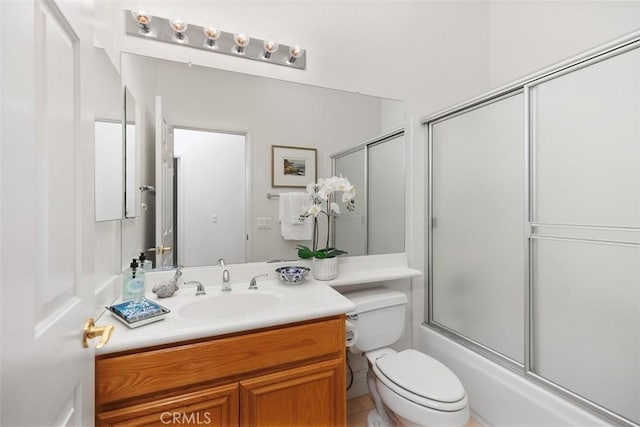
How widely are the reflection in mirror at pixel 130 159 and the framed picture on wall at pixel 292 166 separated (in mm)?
647

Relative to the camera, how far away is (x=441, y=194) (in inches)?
77.3

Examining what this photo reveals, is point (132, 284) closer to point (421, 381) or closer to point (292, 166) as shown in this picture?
point (292, 166)

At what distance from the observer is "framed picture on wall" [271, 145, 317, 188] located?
1.65 meters

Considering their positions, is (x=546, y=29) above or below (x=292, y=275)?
above

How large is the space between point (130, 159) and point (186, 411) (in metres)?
1.00

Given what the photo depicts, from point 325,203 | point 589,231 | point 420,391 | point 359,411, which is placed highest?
point 325,203

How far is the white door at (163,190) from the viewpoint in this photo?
56.3 inches

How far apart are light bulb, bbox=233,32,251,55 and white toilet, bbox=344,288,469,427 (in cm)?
143

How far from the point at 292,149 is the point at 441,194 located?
1.03m

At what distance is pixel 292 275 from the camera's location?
146cm

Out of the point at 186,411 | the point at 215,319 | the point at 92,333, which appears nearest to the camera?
the point at 92,333

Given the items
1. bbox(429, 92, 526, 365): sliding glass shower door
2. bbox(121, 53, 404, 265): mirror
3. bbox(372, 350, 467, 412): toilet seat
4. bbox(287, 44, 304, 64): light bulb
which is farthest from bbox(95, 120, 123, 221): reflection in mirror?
bbox(429, 92, 526, 365): sliding glass shower door

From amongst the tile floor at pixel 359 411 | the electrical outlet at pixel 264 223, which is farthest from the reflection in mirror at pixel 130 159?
the tile floor at pixel 359 411

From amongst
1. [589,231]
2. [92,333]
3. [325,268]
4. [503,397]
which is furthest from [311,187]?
[503,397]
